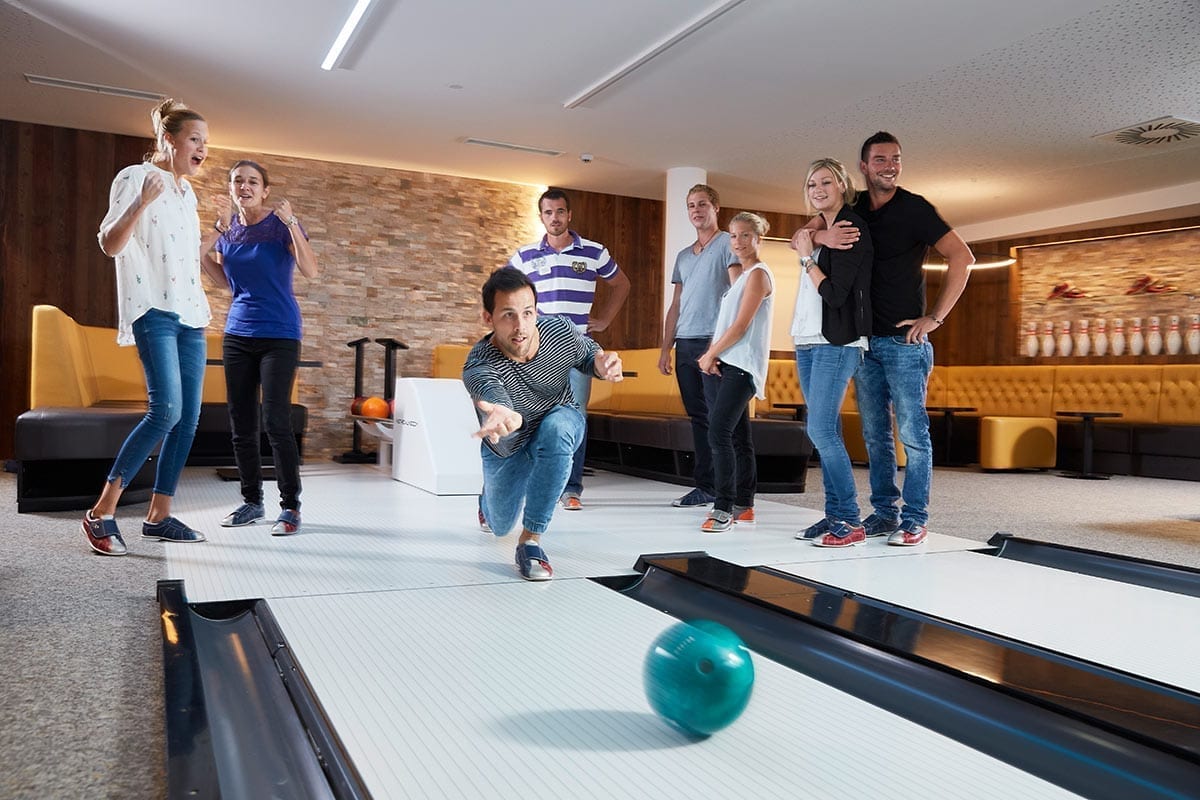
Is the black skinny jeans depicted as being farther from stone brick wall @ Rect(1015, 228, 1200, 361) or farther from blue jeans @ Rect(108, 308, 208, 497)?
stone brick wall @ Rect(1015, 228, 1200, 361)

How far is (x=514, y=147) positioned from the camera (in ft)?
24.6

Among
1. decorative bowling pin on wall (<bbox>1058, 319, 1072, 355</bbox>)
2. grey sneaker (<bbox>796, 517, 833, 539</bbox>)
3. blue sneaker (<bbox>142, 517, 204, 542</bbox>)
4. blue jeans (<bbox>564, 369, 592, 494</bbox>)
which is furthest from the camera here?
Result: decorative bowling pin on wall (<bbox>1058, 319, 1072, 355</bbox>)

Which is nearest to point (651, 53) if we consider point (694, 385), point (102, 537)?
point (694, 385)

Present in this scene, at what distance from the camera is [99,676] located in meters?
1.75

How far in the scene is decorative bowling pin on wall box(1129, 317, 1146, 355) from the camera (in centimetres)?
879

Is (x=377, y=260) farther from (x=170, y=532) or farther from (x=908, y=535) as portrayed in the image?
(x=908, y=535)

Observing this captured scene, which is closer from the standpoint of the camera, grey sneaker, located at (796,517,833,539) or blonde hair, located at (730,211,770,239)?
grey sneaker, located at (796,517,833,539)

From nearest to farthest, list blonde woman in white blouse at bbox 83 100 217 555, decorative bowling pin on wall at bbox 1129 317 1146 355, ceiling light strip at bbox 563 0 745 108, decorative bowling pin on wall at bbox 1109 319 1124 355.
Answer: blonde woman in white blouse at bbox 83 100 217 555 < ceiling light strip at bbox 563 0 745 108 < decorative bowling pin on wall at bbox 1129 317 1146 355 < decorative bowling pin on wall at bbox 1109 319 1124 355

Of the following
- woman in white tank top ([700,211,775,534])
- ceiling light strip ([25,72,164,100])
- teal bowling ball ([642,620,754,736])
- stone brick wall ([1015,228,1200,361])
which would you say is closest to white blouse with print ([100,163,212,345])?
woman in white tank top ([700,211,775,534])

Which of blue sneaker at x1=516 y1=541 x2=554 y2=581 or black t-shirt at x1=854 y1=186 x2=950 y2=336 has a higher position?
black t-shirt at x1=854 y1=186 x2=950 y2=336

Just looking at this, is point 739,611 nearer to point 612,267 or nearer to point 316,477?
point 612,267

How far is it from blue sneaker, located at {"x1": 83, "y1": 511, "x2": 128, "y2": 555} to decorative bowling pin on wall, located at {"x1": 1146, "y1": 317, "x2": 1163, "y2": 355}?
29.7 feet

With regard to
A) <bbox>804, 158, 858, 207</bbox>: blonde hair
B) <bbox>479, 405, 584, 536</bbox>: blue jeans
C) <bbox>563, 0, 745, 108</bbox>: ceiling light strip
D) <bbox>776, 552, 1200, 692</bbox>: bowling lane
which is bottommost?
<bbox>776, 552, 1200, 692</bbox>: bowling lane

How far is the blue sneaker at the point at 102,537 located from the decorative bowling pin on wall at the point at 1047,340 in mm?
9248
